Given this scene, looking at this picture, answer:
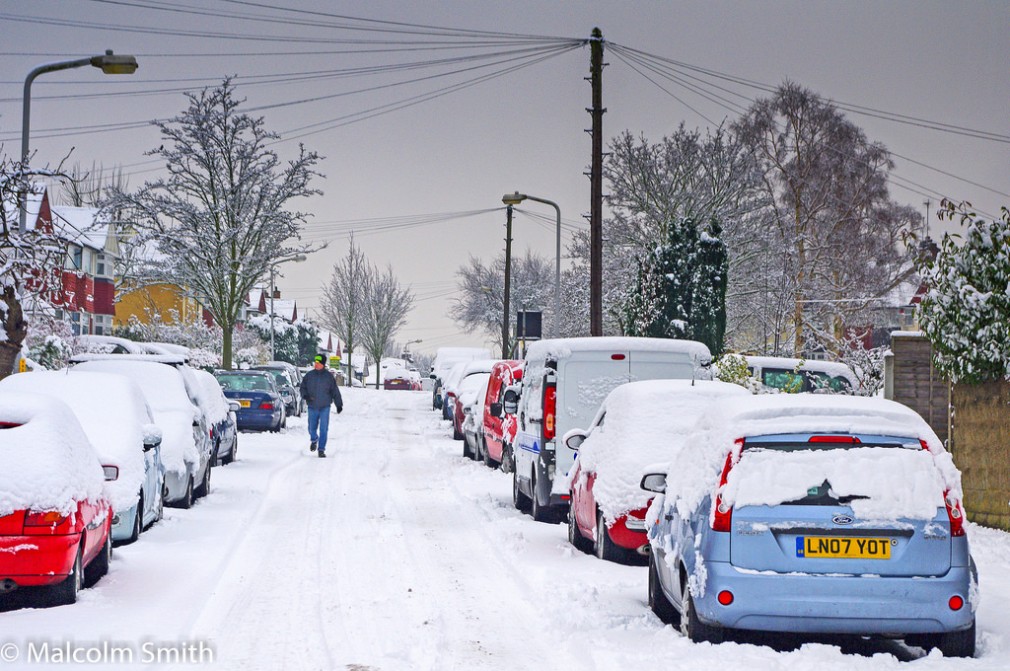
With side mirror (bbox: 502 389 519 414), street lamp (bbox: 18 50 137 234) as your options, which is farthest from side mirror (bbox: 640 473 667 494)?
street lamp (bbox: 18 50 137 234)

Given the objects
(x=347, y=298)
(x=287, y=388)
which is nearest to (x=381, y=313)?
(x=347, y=298)

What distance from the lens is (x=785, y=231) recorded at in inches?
1797

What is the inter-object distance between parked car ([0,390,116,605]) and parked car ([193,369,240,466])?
9.64m

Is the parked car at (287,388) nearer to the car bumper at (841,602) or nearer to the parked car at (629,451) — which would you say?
the parked car at (629,451)

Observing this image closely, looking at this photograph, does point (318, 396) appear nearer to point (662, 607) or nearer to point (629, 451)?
point (629, 451)

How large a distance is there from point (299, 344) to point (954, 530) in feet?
320

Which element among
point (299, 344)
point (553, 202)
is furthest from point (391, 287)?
point (553, 202)

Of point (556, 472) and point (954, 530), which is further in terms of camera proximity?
point (556, 472)

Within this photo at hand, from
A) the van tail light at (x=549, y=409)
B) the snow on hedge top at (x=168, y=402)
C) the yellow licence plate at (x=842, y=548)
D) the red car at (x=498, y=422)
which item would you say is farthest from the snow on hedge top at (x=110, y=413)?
the red car at (x=498, y=422)

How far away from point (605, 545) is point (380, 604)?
275 cm

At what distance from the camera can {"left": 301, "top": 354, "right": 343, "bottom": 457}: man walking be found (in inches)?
945

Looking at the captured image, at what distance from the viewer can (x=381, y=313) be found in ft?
307

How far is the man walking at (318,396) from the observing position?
24000mm

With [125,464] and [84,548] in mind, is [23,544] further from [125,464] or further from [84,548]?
[125,464]
